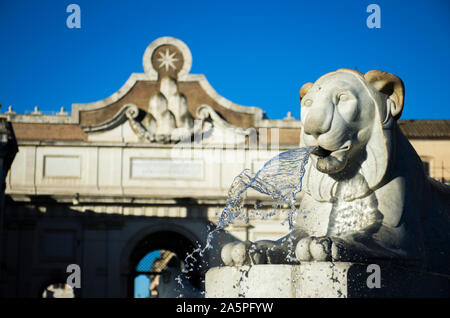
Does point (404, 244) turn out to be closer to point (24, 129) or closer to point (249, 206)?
point (249, 206)

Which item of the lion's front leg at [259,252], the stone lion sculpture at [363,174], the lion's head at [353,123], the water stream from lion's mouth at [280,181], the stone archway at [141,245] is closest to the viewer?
the lion's front leg at [259,252]

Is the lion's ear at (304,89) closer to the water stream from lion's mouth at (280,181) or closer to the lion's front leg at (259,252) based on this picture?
the water stream from lion's mouth at (280,181)

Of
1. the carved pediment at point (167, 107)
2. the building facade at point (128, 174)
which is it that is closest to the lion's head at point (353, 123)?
the building facade at point (128, 174)

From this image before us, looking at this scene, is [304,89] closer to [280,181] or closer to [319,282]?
[280,181]

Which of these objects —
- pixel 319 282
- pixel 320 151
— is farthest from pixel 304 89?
pixel 319 282

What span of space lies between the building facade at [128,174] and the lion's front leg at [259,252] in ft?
66.7

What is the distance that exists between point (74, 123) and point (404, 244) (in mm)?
22209

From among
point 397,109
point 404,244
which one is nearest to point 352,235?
point 404,244

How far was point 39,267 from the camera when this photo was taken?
26.6 metres

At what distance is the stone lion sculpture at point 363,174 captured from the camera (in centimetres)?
586

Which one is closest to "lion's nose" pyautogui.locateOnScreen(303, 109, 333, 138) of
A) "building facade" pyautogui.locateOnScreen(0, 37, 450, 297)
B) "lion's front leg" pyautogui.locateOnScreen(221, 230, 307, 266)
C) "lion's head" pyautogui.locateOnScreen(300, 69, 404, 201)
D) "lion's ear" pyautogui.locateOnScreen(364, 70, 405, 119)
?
"lion's head" pyautogui.locateOnScreen(300, 69, 404, 201)

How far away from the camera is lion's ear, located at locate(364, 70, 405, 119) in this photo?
607 cm

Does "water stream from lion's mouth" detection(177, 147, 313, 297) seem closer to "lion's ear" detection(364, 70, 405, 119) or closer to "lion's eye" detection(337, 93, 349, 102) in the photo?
"lion's eye" detection(337, 93, 349, 102)
